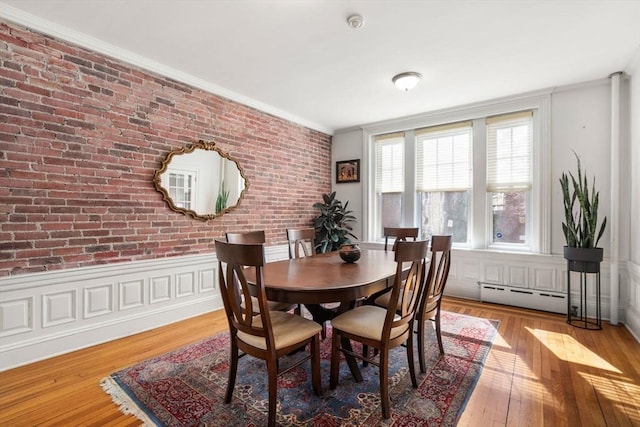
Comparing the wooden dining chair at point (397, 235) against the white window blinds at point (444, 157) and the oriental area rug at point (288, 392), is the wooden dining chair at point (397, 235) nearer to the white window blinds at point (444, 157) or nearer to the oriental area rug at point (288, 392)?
the oriental area rug at point (288, 392)

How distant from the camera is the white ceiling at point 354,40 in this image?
2.26 meters

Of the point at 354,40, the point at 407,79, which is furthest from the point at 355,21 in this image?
the point at 407,79

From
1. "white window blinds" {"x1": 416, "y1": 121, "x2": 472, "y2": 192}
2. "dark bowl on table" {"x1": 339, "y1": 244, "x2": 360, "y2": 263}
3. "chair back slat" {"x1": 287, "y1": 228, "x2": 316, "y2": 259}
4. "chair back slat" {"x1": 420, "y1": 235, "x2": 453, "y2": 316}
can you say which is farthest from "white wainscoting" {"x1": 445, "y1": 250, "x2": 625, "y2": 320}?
"dark bowl on table" {"x1": 339, "y1": 244, "x2": 360, "y2": 263}

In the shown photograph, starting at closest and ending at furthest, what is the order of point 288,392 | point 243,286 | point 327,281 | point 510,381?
point 243,286 < point 327,281 < point 288,392 < point 510,381

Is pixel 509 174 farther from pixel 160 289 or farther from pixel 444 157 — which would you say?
pixel 160 289

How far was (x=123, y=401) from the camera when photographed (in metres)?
1.92

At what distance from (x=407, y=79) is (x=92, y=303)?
12.7 feet

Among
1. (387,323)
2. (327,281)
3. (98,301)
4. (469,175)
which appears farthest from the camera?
(469,175)

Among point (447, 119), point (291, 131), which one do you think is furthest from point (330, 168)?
point (447, 119)

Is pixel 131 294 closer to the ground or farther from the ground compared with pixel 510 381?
farther from the ground

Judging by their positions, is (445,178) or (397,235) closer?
(397,235)

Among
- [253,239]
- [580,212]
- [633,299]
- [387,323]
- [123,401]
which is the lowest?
[123,401]

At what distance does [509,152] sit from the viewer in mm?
4051

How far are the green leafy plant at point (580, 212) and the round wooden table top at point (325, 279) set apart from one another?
2.25 meters
